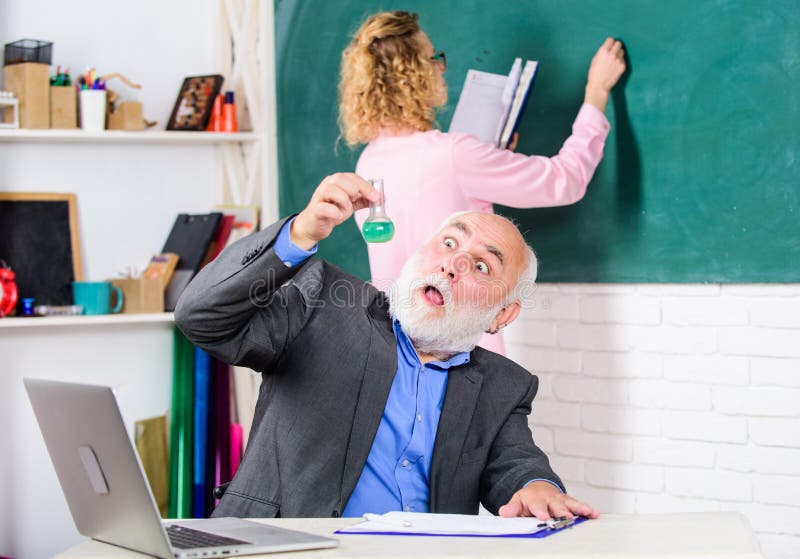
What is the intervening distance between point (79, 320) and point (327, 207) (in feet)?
7.30

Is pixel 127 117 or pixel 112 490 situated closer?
pixel 112 490

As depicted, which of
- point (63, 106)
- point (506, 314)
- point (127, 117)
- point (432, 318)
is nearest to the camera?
point (432, 318)

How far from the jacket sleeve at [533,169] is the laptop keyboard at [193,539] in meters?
1.64

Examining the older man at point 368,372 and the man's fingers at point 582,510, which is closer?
the man's fingers at point 582,510

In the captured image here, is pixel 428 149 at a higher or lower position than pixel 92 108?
lower

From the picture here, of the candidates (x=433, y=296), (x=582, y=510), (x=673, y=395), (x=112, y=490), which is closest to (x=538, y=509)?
(x=582, y=510)

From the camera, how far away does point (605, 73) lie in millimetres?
2982

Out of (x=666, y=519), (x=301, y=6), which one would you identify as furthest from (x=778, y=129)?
(x=301, y=6)

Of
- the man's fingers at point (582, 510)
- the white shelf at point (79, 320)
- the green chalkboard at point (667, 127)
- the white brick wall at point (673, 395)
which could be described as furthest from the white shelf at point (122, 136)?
the man's fingers at point (582, 510)

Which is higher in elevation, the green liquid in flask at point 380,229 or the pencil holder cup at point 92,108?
the pencil holder cup at point 92,108

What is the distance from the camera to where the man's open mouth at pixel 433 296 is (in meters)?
2.15

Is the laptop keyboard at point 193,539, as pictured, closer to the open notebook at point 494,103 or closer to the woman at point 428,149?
the woman at point 428,149

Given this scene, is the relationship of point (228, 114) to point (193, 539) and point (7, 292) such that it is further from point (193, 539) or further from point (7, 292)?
point (193, 539)

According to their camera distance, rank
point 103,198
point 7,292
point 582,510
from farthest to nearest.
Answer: point 103,198
point 7,292
point 582,510
